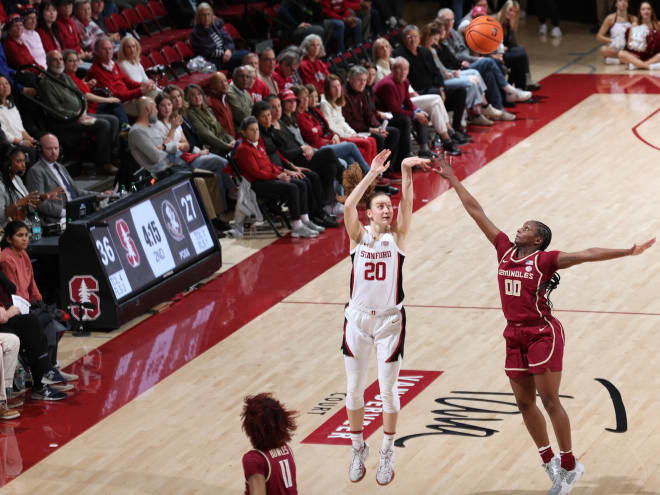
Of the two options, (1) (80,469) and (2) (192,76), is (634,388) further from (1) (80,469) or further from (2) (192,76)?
(2) (192,76)

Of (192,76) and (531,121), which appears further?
(531,121)

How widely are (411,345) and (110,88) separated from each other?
20.0 feet

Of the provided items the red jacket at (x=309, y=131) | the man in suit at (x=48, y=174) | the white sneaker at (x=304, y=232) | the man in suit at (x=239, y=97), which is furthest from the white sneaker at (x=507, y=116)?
the man in suit at (x=48, y=174)

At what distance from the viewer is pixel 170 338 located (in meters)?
10.7

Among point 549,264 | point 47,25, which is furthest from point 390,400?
point 47,25

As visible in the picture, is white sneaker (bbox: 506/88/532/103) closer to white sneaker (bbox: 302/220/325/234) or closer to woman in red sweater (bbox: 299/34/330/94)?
woman in red sweater (bbox: 299/34/330/94)

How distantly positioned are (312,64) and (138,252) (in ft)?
18.6

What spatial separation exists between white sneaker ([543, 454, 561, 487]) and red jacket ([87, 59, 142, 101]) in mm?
8543

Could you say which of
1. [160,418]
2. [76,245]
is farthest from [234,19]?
[160,418]

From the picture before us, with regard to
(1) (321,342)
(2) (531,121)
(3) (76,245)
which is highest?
(3) (76,245)

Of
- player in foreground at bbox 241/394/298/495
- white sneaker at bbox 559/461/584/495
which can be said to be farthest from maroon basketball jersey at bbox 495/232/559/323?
player in foreground at bbox 241/394/298/495

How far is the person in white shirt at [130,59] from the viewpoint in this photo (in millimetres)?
14672

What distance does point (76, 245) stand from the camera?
1060 centimetres

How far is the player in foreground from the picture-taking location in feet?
18.8
